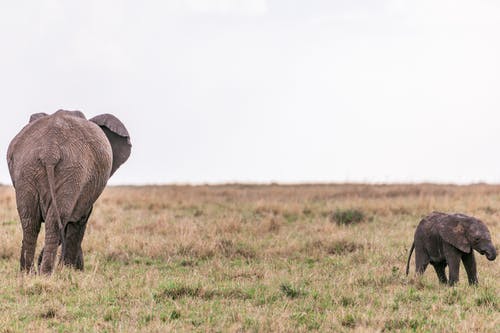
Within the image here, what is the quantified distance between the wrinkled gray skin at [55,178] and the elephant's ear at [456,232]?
516 cm

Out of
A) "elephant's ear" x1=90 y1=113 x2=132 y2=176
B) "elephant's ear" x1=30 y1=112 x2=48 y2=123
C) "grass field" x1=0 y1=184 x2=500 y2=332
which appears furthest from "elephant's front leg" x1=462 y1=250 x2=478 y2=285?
"elephant's ear" x1=30 y1=112 x2=48 y2=123

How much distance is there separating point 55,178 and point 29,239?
3.32 ft

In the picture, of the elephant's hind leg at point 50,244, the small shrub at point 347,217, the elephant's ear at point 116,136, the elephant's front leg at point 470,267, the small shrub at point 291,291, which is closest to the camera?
the small shrub at point 291,291

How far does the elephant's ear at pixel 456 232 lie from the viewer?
29.3 ft

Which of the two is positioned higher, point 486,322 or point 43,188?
point 43,188

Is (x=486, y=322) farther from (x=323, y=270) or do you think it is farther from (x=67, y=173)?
(x=67, y=173)

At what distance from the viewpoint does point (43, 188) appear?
9.45 m

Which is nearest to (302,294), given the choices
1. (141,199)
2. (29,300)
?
(29,300)

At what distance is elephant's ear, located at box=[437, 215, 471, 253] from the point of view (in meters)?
8.92

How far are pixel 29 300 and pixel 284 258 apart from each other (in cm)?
543

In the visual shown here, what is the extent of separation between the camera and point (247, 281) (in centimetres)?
960

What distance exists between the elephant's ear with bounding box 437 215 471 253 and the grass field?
0.56 m

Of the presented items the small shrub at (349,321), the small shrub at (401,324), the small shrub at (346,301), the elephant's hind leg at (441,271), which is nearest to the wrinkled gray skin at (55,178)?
the small shrub at (346,301)

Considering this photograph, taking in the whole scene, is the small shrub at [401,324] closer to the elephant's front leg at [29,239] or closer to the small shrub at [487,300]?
the small shrub at [487,300]
